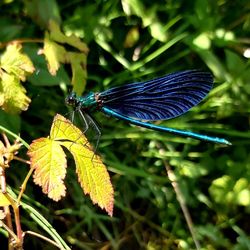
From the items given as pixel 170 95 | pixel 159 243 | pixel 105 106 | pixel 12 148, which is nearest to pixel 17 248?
pixel 12 148

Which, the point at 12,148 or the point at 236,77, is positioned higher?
the point at 236,77

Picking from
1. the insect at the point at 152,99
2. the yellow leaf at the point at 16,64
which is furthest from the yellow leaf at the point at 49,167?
the yellow leaf at the point at 16,64

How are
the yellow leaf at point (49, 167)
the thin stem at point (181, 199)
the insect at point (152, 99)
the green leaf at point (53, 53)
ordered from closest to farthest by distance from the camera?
the yellow leaf at point (49, 167) < the insect at point (152, 99) < the green leaf at point (53, 53) < the thin stem at point (181, 199)

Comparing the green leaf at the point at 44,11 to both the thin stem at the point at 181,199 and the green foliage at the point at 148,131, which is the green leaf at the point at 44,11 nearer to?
the green foliage at the point at 148,131

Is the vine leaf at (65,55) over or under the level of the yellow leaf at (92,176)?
over

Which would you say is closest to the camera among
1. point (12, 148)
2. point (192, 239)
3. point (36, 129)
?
point (12, 148)

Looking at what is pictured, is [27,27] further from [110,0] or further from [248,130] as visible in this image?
[248,130]

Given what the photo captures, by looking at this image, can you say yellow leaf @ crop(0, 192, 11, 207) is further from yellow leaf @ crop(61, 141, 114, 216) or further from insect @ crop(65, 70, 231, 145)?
insect @ crop(65, 70, 231, 145)
